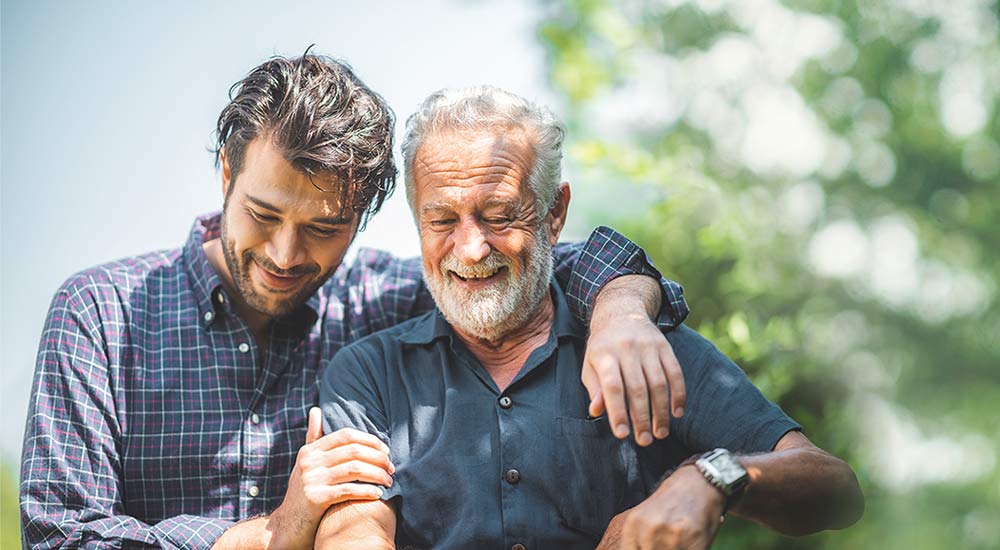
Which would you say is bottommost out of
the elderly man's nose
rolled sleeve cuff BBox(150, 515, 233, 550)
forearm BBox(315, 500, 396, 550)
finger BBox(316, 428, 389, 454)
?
rolled sleeve cuff BBox(150, 515, 233, 550)

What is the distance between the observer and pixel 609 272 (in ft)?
8.23

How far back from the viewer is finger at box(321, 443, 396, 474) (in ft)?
7.11

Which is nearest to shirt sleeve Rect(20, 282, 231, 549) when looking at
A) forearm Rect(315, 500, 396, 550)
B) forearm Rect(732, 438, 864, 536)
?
forearm Rect(315, 500, 396, 550)

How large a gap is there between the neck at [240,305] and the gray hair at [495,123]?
0.66 meters

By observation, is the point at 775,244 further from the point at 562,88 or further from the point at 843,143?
the point at 562,88

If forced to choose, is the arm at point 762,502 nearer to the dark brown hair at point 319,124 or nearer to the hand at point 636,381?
the hand at point 636,381

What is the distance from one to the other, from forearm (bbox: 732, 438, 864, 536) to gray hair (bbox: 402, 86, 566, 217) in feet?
3.04

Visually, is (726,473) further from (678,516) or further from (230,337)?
(230,337)

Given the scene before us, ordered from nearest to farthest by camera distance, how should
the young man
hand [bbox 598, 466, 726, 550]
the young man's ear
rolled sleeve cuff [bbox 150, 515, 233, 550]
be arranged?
hand [bbox 598, 466, 726, 550] < rolled sleeve cuff [bbox 150, 515, 233, 550] < the young man < the young man's ear

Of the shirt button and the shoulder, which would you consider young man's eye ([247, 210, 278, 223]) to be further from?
the shirt button

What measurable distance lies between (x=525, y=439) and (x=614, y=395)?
479 mm

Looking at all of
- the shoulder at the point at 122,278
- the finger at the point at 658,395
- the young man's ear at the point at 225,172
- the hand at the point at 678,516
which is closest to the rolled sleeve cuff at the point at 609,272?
the finger at the point at 658,395

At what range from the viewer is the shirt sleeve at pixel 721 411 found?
215cm

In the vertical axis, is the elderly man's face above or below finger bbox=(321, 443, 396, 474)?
above
